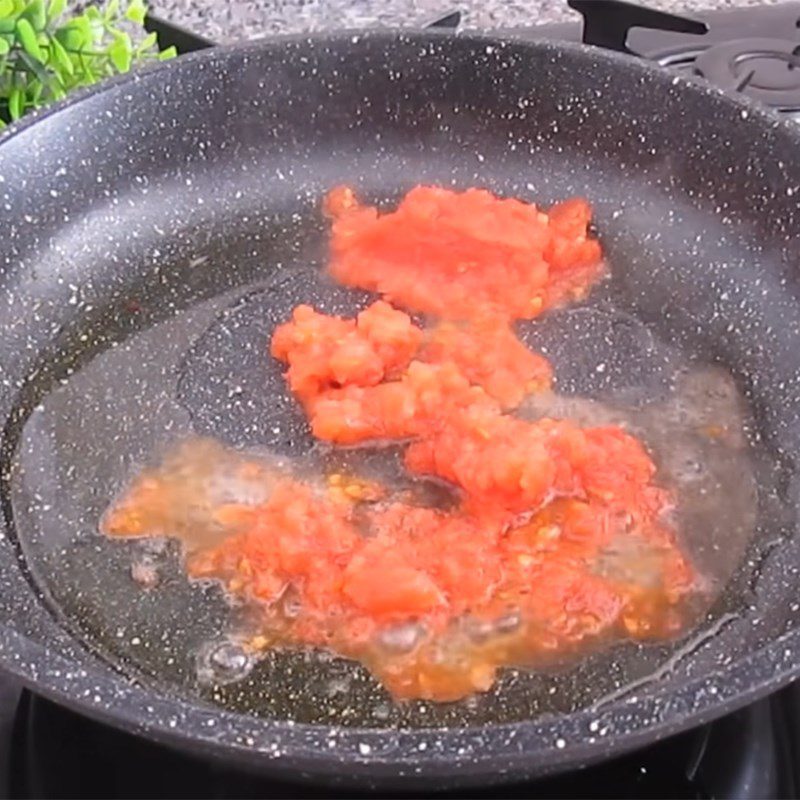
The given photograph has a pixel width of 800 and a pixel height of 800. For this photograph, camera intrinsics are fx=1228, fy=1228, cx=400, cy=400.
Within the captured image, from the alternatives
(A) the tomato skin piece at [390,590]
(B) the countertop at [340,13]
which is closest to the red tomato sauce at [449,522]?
(A) the tomato skin piece at [390,590]

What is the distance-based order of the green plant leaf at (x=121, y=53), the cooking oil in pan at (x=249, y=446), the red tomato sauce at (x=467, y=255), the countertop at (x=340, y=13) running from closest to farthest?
1. the cooking oil in pan at (x=249, y=446)
2. the red tomato sauce at (x=467, y=255)
3. the green plant leaf at (x=121, y=53)
4. the countertop at (x=340, y=13)

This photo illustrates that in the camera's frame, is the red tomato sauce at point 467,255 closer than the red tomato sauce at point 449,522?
No

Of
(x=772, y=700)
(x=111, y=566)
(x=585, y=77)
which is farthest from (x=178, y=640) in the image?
(x=585, y=77)

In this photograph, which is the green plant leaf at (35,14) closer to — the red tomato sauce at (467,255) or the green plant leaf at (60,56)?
the green plant leaf at (60,56)

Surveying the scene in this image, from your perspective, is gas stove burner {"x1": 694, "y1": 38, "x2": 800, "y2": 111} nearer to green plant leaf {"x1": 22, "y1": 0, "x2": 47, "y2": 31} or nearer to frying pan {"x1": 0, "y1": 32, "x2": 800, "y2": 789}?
frying pan {"x1": 0, "y1": 32, "x2": 800, "y2": 789}

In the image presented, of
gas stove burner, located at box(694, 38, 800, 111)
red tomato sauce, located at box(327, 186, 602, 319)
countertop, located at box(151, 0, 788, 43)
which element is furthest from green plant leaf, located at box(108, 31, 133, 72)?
gas stove burner, located at box(694, 38, 800, 111)

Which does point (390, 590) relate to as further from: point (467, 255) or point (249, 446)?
point (467, 255)
